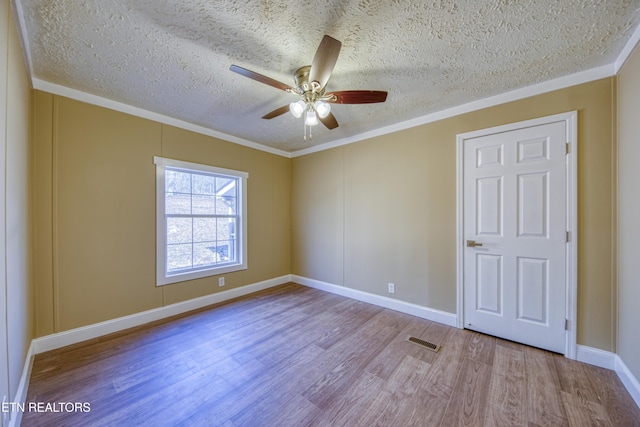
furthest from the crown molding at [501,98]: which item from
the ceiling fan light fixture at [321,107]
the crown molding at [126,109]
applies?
the crown molding at [126,109]

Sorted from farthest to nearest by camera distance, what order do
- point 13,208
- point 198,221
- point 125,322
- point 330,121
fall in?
point 198,221, point 125,322, point 330,121, point 13,208

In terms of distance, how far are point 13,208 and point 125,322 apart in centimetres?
170

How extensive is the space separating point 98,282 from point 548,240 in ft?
14.5

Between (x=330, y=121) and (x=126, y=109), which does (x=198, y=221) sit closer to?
(x=126, y=109)

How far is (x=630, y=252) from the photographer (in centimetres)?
173

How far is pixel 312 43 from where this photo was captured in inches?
66.9

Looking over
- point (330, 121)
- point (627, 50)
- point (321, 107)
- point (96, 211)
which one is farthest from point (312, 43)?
point (96, 211)

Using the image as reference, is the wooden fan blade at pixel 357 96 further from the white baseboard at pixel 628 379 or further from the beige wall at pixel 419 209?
the white baseboard at pixel 628 379

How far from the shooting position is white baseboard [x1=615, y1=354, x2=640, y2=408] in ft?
5.25

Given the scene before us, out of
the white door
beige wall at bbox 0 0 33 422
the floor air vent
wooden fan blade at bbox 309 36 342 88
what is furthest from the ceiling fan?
the floor air vent

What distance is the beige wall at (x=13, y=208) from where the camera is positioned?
1.23 meters

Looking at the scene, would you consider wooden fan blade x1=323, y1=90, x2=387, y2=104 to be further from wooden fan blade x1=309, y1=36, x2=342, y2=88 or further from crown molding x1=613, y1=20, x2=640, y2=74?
crown molding x1=613, y1=20, x2=640, y2=74

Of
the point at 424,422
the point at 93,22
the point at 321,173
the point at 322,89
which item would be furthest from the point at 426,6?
the point at 321,173

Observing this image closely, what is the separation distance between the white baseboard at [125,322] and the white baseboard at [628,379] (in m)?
3.90
